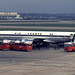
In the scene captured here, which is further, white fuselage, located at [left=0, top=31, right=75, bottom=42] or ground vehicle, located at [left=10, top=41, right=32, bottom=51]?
white fuselage, located at [left=0, top=31, right=75, bottom=42]

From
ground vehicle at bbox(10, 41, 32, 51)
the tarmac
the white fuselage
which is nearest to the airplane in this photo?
the white fuselage

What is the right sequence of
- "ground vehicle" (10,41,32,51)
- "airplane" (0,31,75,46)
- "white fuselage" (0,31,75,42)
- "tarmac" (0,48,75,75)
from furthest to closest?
"white fuselage" (0,31,75,42) < "airplane" (0,31,75,46) < "ground vehicle" (10,41,32,51) < "tarmac" (0,48,75,75)

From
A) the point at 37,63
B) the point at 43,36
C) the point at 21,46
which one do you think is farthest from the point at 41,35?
the point at 37,63

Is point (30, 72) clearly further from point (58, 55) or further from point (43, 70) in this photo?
point (58, 55)

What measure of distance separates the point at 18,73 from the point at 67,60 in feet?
59.2

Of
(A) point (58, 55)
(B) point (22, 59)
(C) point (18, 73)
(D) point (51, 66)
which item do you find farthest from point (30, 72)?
(A) point (58, 55)

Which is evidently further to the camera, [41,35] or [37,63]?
[41,35]

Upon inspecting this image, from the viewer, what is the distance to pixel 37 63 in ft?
211

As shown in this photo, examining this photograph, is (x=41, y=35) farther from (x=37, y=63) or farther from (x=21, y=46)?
(x=37, y=63)

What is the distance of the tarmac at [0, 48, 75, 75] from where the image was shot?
2169 inches

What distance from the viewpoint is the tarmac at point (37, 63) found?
55.1 meters

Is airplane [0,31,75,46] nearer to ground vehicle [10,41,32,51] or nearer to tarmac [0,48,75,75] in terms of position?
ground vehicle [10,41,32,51]

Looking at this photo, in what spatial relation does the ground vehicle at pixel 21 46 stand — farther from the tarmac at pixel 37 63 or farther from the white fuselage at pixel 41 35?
the white fuselage at pixel 41 35

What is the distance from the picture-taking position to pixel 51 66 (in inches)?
2394
